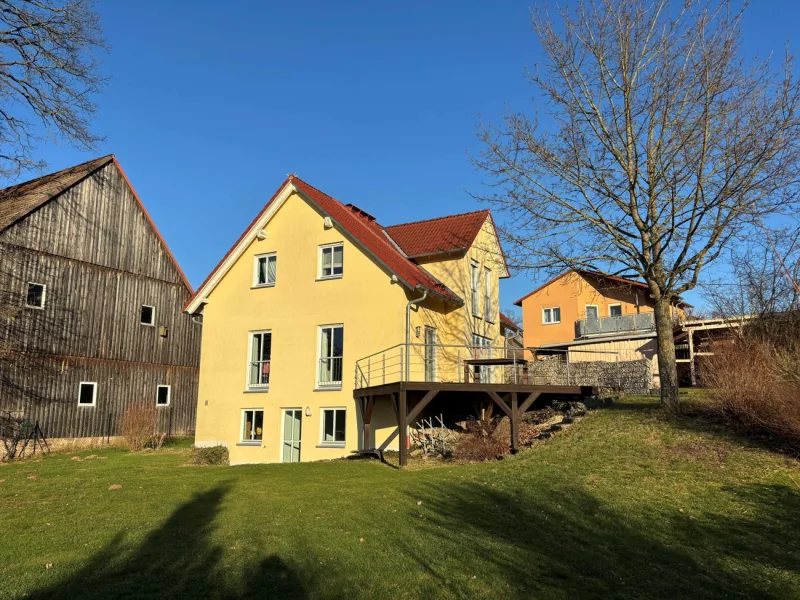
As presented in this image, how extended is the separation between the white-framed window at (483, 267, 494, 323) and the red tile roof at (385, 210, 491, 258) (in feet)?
6.65

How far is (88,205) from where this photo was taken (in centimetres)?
2548

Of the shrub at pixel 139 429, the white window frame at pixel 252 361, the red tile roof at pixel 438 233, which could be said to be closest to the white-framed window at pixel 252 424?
the white window frame at pixel 252 361

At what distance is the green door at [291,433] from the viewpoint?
19.5 meters

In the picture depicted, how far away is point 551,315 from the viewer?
43.8m

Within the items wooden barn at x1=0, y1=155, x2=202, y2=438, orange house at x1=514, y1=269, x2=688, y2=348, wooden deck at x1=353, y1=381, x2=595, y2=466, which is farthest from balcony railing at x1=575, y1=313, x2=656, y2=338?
wooden barn at x1=0, y1=155, x2=202, y2=438

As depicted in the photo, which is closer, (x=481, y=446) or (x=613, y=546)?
(x=613, y=546)

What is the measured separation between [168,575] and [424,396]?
31.8ft

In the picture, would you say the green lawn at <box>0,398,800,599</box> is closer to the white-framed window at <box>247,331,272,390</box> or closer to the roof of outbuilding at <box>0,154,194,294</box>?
the white-framed window at <box>247,331,272,390</box>

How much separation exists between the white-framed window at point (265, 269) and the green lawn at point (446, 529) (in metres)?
9.07

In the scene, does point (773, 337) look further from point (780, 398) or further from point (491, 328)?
point (491, 328)

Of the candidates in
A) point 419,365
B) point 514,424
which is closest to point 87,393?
point 419,365

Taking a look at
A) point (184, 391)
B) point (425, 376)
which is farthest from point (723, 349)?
point (184, 391)

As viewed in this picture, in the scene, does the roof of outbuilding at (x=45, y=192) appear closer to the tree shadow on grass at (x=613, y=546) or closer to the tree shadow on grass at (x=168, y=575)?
the tree shadow on grass at (x=168, y=575)

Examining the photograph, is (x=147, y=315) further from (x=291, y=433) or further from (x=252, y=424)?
(x=291, y=433)
